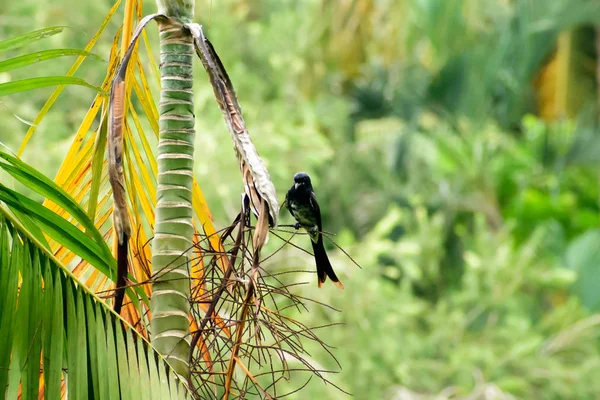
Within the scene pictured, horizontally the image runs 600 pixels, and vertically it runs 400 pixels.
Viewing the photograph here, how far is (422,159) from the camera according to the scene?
Result: 1370 centimetres

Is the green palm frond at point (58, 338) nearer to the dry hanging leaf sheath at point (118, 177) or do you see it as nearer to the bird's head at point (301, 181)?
the dry hanging leaf sheath at point (118, 177)

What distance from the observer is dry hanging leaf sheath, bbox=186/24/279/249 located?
188cm

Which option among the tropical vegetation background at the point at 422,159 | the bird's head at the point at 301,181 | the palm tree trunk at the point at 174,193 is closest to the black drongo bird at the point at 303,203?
the bird's head at the point at 301,181

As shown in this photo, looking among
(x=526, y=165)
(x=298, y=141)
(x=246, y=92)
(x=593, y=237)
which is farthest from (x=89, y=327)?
(x=526, y=165)

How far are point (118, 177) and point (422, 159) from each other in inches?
477

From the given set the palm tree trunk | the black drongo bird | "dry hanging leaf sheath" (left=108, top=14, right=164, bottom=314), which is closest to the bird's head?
the black drongo bird

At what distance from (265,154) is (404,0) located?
11.4ft

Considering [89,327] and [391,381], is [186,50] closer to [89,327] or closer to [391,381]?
[89,327]

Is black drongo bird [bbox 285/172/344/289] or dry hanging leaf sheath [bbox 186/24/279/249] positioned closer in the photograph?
dry hanging leaf sheath [bbox 186/24/279/249]

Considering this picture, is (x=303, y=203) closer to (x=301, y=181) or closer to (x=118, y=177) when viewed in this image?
(x=301, y=181)

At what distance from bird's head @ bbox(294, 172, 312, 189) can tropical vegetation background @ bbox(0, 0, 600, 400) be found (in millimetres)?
5838

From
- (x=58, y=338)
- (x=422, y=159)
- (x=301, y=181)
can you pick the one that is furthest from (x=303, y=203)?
(x=422, y=159)

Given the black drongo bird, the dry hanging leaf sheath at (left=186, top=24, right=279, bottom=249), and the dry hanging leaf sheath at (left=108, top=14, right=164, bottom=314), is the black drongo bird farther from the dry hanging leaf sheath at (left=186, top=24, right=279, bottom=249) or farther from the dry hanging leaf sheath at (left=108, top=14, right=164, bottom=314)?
the dry hanging leaf sheath at (left=108, top=14, right=164, bottom=314)

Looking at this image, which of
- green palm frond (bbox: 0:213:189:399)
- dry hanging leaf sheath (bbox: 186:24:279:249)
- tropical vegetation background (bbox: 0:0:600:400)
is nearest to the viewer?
green palm frond (bbox: 0:213:189:399)
